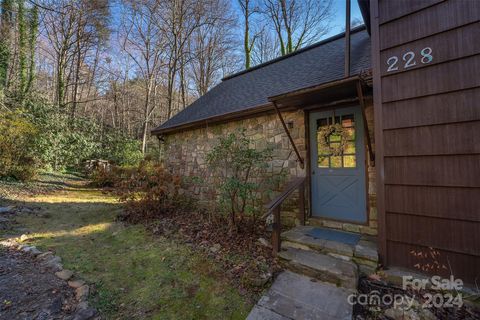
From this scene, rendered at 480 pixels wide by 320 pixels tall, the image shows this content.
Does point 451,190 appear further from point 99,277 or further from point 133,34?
point 133,34

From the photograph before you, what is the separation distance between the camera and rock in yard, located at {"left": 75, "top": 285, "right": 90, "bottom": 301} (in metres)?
2.42

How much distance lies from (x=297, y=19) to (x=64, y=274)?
1383 cm

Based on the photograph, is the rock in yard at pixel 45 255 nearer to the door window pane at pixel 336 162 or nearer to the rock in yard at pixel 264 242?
the rock in yard at pixel 264 242

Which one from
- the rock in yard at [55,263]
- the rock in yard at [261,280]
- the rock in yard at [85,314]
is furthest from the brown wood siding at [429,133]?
the rock in yard at [55,263]

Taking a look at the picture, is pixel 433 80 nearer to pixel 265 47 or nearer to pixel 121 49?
pixel 265 47

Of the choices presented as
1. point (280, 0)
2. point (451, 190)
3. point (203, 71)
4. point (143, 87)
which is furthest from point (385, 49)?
point (143, 87)

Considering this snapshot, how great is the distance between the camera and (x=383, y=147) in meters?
2.72

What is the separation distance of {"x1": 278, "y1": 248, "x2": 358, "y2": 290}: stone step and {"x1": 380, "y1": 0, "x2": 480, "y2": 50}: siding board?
280cm

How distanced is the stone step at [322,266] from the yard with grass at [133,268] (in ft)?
2.64

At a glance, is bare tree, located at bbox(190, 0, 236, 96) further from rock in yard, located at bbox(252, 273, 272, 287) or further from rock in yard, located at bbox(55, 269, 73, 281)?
rock in yard, located at bbox(252, 273, 272, 287)

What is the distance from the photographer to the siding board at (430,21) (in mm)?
2281

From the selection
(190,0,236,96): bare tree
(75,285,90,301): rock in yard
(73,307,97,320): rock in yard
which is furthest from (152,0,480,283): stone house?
(190,0,236,96): bare tree

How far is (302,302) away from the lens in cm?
229

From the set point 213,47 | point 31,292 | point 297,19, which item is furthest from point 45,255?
point 297,19
